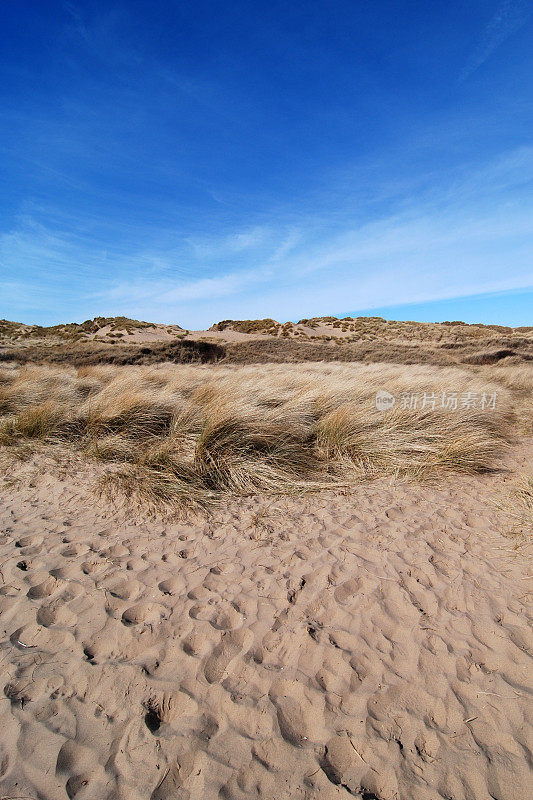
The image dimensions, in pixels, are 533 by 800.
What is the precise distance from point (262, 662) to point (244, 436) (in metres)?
2.90

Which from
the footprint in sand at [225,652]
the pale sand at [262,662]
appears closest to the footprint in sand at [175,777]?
the pale sand at [262,662]

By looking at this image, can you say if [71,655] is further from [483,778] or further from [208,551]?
[483,778]

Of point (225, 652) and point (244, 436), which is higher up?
point (244, 436)

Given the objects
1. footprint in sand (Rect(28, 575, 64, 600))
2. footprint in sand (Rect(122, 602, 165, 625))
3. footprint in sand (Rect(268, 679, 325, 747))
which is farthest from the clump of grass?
footprint in sand (Rect(28, 575, 64, 600))

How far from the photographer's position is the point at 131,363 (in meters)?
15.6

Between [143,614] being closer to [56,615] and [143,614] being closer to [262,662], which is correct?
[56,615]

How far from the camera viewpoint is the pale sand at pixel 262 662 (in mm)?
1409

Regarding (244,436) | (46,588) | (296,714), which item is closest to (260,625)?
(296,714)

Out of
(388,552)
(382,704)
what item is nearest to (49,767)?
(382,704)

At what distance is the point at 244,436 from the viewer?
4594 mm

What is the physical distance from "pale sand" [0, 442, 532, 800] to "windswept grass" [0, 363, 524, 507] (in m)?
0.95

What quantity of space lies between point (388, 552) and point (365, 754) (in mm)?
1381

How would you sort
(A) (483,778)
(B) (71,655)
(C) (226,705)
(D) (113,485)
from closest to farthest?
(A) (483,778), (C) (226,705), (B) (71,655), (D) (113,485)

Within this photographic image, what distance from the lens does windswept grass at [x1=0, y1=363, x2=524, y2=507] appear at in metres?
3.98
